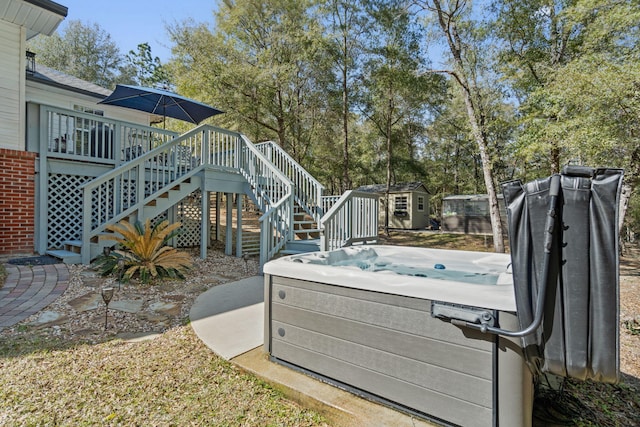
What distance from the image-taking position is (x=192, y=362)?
8.18ft

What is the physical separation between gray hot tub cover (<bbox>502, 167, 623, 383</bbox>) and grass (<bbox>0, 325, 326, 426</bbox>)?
52.2 inches

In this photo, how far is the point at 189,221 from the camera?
8008mm

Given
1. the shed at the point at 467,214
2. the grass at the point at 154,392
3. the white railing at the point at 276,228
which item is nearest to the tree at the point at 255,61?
the white railing at the point at 276,228

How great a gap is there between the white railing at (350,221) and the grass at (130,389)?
321 cm

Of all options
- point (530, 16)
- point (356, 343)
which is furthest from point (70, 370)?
point (530, 16)

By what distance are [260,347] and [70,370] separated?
1377mm

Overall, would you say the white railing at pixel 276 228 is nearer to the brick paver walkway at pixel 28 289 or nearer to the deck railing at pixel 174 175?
the deck railing at pixel 174 175

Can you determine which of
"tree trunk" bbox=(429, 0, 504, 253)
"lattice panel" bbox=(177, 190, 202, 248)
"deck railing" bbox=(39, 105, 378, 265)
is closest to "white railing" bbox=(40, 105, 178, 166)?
"deck railing" bbox=(39, 105, 378, 265)

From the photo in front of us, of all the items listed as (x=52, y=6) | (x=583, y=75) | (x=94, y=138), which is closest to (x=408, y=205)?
(x=583, y=75)

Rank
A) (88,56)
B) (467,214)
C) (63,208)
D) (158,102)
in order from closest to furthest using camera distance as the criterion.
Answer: (63,208) < (158,102) < (467,214) < (88,56)

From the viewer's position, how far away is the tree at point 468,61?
832 centimetres

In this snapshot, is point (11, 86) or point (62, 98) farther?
point (62, 98)

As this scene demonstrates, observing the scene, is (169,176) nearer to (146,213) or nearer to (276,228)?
(146,213)

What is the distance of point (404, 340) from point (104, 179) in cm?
536
